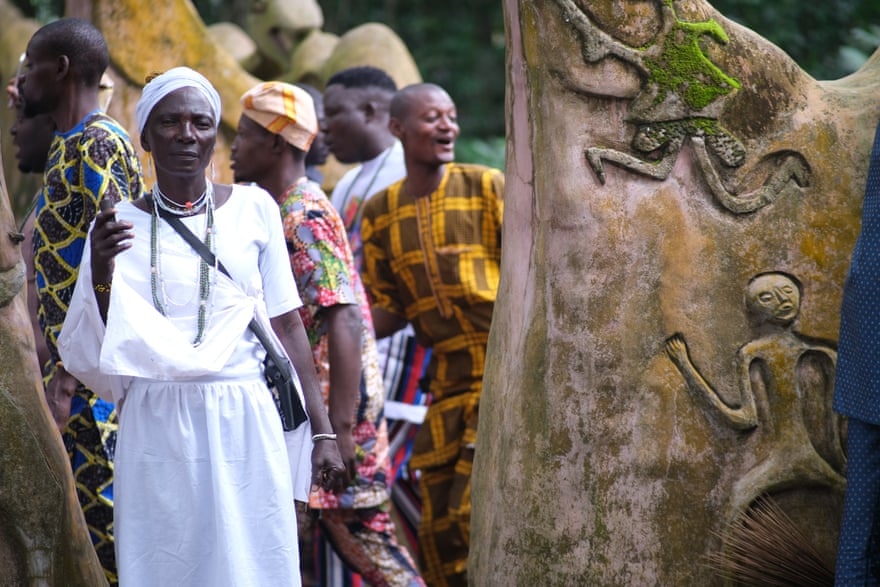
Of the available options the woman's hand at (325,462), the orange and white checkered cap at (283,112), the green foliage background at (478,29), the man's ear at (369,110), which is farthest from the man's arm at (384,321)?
the green foliage background at (478,29)

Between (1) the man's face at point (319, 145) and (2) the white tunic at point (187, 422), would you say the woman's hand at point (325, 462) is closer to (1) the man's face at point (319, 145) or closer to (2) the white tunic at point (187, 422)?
(2) the white tunic at point (187, 422)

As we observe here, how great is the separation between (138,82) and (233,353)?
4.73 meters

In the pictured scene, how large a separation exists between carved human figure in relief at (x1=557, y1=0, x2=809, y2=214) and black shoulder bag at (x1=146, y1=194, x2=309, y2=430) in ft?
3.75

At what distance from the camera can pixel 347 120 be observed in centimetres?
721

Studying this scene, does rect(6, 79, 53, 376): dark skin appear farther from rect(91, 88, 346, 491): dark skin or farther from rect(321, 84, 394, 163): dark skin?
rect(321, 84, 394, 163): dark skin

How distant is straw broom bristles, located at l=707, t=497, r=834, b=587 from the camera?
3.93 m

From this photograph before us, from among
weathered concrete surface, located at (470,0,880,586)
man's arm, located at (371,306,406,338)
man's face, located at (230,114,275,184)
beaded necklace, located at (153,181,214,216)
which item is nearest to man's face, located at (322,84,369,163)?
man's arm, located at (371,306,406,338)

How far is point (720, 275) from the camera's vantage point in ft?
13.4

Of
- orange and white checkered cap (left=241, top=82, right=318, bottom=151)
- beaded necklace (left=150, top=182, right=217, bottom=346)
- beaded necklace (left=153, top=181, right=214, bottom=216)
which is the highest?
orange and white checkered cap (left=241, top=82, right=318, bottom=151)

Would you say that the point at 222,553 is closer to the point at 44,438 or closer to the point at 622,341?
the point at 44,438

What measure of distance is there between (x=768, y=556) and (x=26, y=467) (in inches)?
87.9

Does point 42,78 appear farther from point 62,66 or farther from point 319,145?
point 319,145

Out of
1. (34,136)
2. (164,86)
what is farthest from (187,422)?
(34,136)

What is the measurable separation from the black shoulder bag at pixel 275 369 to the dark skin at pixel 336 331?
0.80 m
